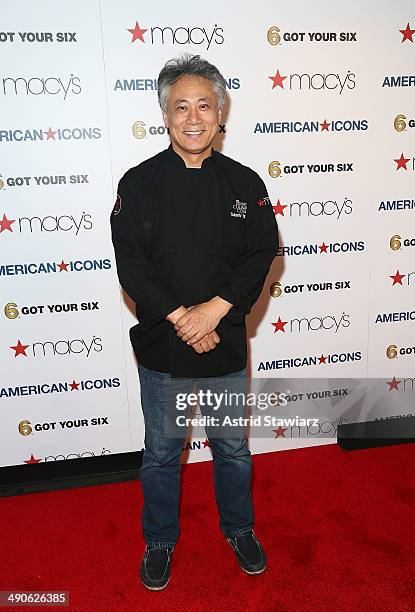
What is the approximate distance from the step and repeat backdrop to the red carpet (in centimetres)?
34

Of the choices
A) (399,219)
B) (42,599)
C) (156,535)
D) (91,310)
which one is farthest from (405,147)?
(42,599)

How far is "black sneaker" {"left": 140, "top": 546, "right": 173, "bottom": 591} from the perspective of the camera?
7.04 ft

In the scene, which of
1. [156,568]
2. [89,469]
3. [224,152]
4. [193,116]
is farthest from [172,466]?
[224,152]

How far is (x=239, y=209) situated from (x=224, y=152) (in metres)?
0.89

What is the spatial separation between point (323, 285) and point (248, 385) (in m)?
0.72

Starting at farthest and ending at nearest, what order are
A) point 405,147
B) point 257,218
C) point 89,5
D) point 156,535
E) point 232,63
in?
point 405,147 → point 232,63 → point 89,5 → point 156,535 → point 257,218

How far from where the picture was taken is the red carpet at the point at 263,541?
2102 mm

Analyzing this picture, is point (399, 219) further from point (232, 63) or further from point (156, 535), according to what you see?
point (156, 535)

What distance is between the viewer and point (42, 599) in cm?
211

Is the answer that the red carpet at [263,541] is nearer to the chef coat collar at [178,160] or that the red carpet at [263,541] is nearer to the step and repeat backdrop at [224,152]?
the step and repeat backdrop at [224,152]

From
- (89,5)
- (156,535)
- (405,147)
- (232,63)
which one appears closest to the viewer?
(156,535)

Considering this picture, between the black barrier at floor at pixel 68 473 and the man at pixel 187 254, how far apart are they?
835 mm

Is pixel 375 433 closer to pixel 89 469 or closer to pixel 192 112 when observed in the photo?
pixel 89 469

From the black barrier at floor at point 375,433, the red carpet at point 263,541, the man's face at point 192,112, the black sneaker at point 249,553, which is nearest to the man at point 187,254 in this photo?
the man's face at point 192,112
